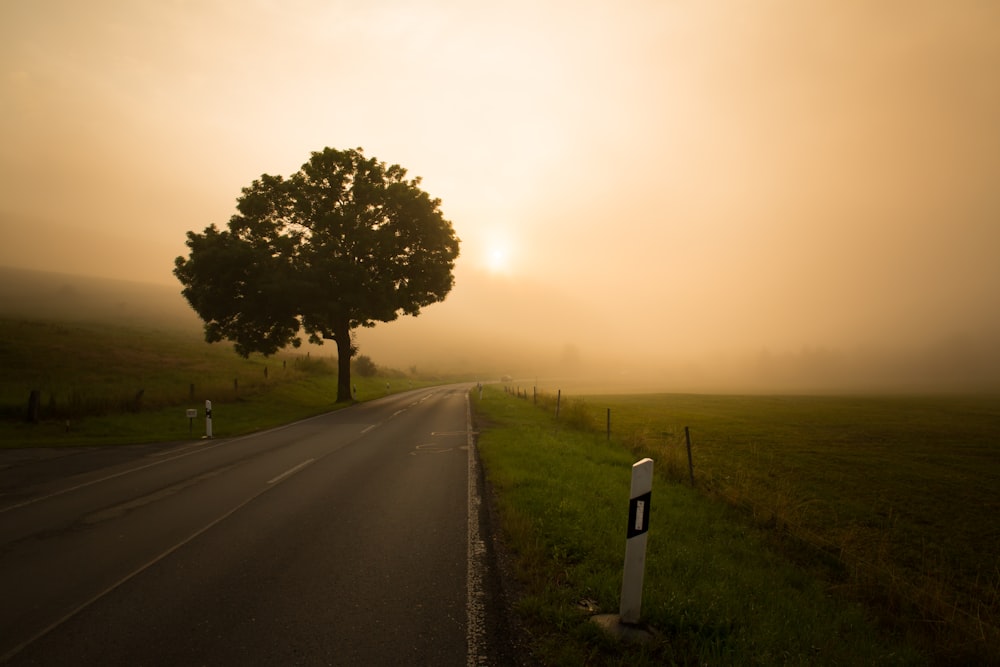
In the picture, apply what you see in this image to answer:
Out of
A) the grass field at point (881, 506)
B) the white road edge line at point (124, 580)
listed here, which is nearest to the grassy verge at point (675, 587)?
the grass field at point (881, 506)

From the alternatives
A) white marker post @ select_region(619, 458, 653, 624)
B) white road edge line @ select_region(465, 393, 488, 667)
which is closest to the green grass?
white road edge line @ select_region(465, 393, 488, 667)

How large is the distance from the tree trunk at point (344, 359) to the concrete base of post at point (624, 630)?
25.5 meters

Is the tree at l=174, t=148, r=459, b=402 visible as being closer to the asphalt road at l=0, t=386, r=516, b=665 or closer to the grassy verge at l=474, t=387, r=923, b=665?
the asphalt road at l=0, t=386, r=516, b=665

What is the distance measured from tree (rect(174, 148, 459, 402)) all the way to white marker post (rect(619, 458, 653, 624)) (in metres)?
23.4

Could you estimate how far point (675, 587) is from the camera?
4617 millimetres

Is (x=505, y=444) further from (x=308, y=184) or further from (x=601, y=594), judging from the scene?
(x=308, y=184)

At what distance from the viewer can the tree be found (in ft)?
80.4

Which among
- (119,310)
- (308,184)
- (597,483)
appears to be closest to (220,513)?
(597,483)

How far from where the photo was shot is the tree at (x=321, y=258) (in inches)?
965

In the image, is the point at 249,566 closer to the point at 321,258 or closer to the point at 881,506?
the point at 881,506

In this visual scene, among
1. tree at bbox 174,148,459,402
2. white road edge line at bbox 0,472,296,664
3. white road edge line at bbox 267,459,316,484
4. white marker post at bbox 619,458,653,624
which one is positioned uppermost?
tree at bbox 174,148,459,402

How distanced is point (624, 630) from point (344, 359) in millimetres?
26871

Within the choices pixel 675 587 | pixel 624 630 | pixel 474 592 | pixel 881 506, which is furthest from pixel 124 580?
pixel 881 506

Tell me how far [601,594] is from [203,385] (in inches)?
1019
